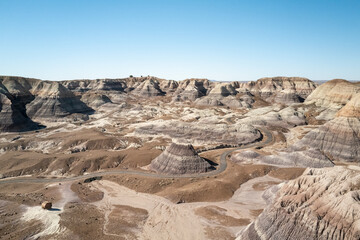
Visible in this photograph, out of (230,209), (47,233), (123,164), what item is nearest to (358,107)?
(230,209)

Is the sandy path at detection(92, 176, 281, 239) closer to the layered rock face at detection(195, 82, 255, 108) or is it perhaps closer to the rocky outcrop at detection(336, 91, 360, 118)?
the rocky outcrop at detection(336, 91, 360, 118)

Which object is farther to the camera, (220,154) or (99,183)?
(220,154)

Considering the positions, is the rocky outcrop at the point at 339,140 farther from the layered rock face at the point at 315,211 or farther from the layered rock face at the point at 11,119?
the layered rock face at the point at 11,119

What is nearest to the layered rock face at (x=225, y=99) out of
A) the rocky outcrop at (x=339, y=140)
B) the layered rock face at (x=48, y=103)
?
the layered rock face at (x=48, y=103)

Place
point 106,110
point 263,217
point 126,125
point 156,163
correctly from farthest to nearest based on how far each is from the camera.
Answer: point 106,110
point 126,125
point 156,163
point 263,217

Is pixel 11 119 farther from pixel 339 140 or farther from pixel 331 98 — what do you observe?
pixel 331 98

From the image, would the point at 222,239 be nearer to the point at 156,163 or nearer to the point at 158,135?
the point at 156,163
